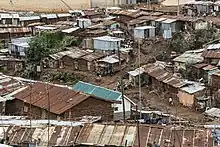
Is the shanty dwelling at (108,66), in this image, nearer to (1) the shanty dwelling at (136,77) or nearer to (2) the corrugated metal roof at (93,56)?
(2) the corrugated metal roof at (93,56)

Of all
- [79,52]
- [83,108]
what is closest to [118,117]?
[83,108]

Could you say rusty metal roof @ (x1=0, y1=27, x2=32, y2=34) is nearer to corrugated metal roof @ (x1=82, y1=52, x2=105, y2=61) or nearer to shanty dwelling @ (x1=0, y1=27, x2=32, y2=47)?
shanty dwelling @ (x1=0, y1=27, x2=32, y2=47)

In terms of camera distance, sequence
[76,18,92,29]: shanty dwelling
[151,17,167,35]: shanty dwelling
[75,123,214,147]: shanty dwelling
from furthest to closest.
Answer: [76,18,92,29]: shanty dwelling
[151,17,167,35]: shanty dwelling
[75,123,214,147]: shanty dwelling

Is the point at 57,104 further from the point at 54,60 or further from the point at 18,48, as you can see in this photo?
the point at 18,48

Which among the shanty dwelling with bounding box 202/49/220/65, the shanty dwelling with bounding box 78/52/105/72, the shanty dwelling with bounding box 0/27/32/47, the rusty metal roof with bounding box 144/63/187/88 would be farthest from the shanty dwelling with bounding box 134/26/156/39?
the shanty dwelling with bounding box 0/27/32/47

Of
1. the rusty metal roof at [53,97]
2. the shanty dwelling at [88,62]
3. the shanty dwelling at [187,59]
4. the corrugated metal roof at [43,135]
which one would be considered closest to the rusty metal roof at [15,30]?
the shanty dwelling at [88,62]

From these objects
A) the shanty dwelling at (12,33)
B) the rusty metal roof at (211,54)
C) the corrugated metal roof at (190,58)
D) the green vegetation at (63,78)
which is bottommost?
the green vegetation at (63,78)

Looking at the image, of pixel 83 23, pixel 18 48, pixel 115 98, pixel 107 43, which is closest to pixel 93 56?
pixel 107 43
